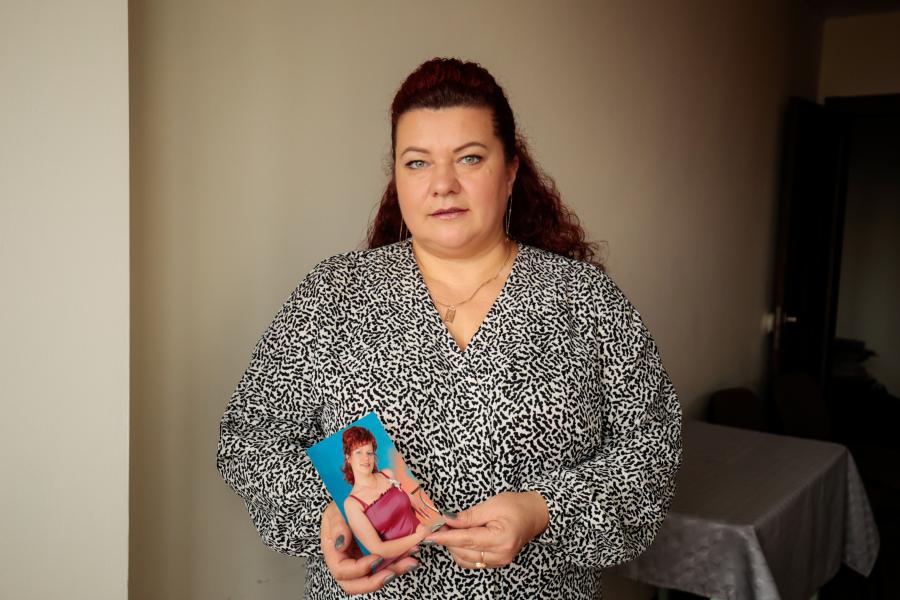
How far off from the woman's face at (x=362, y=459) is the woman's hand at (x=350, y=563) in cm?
10

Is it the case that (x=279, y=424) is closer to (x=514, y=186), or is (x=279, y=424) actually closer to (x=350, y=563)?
(x=350, y=563)

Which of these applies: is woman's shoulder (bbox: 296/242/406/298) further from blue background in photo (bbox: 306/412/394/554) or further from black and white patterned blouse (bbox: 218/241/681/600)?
blue background in photo (bbox: 306/412/394/554)

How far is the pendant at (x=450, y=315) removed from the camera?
1.42m

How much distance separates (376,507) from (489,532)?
0.59ft

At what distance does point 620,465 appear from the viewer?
1340 millimetres

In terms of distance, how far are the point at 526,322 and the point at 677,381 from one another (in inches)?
95.1
